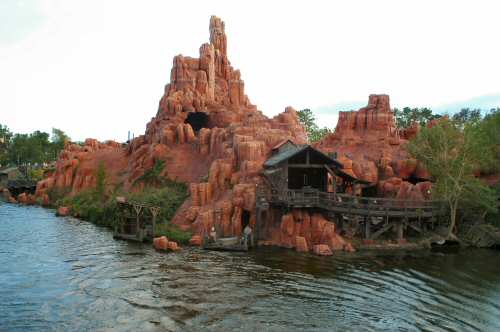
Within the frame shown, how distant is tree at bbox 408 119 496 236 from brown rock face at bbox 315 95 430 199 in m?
6.72

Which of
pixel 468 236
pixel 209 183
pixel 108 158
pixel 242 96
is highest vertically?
pixel 242 96

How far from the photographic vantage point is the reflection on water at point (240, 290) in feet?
66.8

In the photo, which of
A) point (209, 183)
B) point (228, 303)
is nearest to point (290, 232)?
point (209, 183)

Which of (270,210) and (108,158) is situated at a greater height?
(108,158)

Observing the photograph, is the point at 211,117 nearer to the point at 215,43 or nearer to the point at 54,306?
the point at 215,43

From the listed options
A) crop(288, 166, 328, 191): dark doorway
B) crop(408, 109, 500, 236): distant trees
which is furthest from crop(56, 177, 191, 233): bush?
crop(408, 109, 500, 236): distant trees

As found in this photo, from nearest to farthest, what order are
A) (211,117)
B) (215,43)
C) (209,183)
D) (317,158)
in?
(317,158)
(209,183)
(211,117)
(215,43)

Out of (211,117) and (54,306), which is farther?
(211,117)

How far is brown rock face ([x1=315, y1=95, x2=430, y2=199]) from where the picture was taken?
46.2 m

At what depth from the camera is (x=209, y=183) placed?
137ft

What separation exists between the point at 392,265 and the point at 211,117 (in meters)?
41.2

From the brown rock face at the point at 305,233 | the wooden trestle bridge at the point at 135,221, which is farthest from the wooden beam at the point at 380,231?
the wooden trestle bridge at the point at 135,221

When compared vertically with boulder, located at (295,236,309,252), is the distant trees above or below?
above

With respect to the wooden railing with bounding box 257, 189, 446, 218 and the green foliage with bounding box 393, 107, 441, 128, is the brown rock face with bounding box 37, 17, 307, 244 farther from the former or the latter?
the green foliage with bounding box 393, 107, 441, 128
